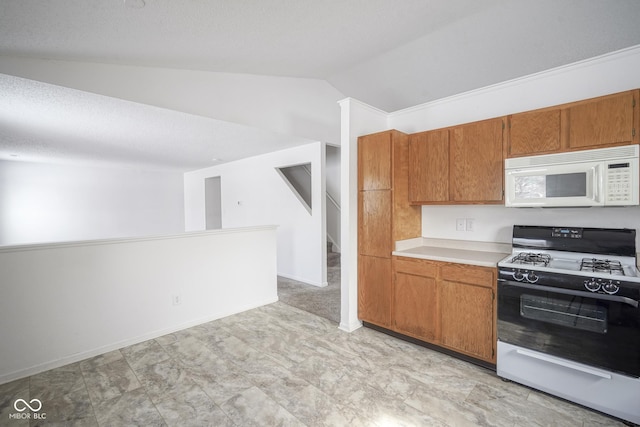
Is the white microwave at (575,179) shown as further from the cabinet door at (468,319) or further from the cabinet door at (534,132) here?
the cabinet door at (468,319)

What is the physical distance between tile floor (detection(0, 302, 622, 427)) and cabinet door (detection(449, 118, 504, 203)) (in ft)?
4.85

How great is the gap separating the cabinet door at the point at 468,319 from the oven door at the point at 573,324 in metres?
0.11

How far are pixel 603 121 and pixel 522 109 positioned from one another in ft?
2.19

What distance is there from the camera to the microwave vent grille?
186 cm

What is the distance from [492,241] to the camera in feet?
8.84

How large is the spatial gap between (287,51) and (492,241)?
9.39ft

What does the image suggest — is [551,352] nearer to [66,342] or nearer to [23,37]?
[66,342]

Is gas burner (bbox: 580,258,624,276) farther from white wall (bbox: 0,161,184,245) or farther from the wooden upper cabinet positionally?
white wall (bbox: 0,161,184,245)

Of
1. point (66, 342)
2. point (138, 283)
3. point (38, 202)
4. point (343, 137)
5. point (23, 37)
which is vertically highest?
point (23, 37)

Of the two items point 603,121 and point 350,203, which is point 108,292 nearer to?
point 350,203

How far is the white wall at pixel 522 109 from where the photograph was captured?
2.12 meters

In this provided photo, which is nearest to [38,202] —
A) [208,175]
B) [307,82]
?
[208,175]

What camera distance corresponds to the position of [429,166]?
280 centimetres

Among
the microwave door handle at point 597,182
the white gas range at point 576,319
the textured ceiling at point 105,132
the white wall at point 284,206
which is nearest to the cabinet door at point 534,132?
the microwave door handle at point 597,182
